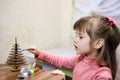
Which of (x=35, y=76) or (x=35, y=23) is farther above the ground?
(x=35, y=23)

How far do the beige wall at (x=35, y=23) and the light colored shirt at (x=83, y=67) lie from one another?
392 millimetres

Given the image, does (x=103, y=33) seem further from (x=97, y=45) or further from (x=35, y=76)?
(x=35, y=76)

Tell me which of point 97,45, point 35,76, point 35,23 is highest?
point 35,23

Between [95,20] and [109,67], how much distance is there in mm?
233

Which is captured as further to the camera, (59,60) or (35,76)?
(59,60)

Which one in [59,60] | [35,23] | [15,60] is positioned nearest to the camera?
[15,60]

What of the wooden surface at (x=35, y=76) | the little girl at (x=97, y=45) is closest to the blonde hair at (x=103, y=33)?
the little girl at (x=97, y=45)

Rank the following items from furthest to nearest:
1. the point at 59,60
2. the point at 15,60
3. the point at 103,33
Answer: the point at 59,60 → the point at 15,60 → the point at 103,33

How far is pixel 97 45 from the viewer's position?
0.97 metres

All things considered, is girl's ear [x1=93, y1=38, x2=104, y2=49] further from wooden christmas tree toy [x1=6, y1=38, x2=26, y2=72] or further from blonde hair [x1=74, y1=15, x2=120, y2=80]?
wooden christmas tree toy [x1=6, y1=38, x2=26, y2=72]

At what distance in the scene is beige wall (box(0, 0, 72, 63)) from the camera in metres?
1.42

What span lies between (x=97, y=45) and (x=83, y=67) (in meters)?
0.14

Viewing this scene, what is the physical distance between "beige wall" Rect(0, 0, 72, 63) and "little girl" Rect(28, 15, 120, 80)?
0.61 m

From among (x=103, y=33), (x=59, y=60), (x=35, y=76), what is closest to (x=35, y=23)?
(x=59, y=60)
